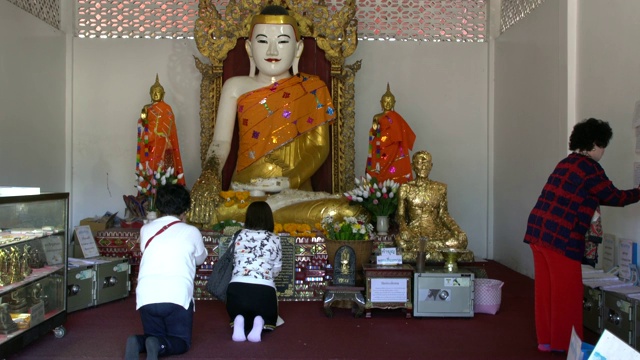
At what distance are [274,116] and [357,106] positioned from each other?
1.32 metres

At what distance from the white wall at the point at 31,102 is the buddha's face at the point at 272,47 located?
218cm

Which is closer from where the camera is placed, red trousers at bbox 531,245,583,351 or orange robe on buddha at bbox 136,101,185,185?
red trousers at bbox 531,245,583,351

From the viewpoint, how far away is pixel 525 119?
7.01m

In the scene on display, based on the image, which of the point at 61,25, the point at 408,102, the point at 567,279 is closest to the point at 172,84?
the point at 61,25

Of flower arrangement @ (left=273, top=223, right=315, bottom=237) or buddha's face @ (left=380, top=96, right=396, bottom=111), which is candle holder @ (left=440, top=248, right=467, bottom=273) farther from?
buddha's face @ (left=380, top=96, right=396, bottom=111)

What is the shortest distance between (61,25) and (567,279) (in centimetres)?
623

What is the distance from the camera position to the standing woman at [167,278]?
377 cm

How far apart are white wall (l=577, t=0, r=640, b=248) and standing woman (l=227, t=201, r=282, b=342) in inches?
99.4

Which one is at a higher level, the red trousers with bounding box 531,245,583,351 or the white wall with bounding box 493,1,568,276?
the white wall with bounding box 493,1,568,276

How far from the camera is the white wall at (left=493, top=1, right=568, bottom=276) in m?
6.11

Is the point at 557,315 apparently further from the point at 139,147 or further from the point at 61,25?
the point at 61,25

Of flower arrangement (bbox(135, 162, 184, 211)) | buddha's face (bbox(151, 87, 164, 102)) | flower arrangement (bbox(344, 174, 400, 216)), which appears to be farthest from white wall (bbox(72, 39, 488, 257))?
flower arrangement (bbox(344, 174, 400, 216))

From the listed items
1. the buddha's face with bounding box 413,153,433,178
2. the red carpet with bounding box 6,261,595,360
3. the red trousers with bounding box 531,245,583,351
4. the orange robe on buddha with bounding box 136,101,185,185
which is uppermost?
the orange robe on buddha with bounding box 136,101,185,185

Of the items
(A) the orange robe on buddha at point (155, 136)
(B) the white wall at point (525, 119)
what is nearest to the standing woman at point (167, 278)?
(A) the orange robe on buddha at point (155, 136)
